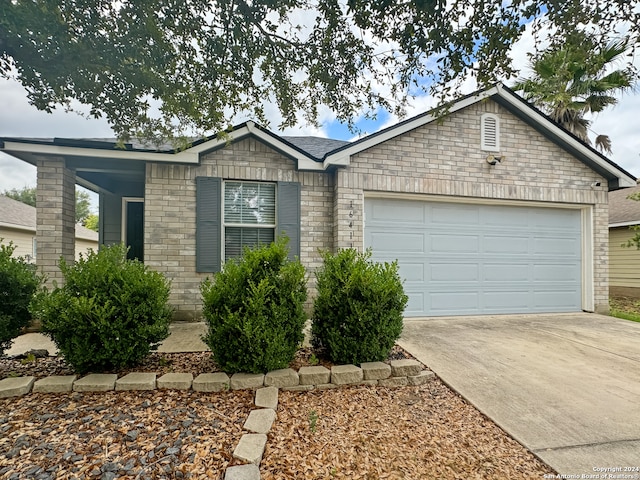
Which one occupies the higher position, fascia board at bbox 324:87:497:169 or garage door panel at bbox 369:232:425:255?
fascia board at bbox 324:87:497:169

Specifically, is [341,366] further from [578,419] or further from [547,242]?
[547,242]

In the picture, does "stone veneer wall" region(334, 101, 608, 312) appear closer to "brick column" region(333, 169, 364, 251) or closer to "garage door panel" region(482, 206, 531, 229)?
"brick column" region(333, 169, 364, 251)

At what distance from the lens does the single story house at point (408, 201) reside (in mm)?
5281

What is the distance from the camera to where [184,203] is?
5.38 metres

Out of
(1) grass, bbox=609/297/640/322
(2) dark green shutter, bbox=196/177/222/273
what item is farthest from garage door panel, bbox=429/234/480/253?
(2) dark green shutter, bbox=196/177/222/273

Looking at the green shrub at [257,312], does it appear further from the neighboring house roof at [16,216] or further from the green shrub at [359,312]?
the neighboring house roof at [16,216]

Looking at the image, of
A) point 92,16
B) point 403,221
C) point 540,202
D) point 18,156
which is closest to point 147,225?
point 18,156

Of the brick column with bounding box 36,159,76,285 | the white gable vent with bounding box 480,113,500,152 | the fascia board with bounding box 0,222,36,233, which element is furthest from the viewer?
the fascia board with bounding box 0,222,36,233

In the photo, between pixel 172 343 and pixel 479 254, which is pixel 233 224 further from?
pixel 479 254

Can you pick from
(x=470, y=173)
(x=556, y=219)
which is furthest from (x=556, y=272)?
(x=470, y=173)

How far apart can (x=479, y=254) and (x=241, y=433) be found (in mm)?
5615

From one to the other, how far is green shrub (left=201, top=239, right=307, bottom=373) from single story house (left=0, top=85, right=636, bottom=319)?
2.55 m

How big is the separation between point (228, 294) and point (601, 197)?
7.84m

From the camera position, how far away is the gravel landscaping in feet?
6.04
